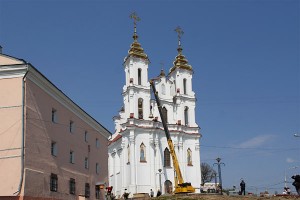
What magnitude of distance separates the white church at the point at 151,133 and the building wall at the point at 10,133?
129 ft

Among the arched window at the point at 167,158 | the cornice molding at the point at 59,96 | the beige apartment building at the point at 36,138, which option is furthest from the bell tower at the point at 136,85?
the beige apartment building at the point at 36,138

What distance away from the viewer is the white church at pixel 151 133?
68.8 metres

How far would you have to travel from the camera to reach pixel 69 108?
36.9 meters

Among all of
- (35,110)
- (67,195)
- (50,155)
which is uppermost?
(35,110)

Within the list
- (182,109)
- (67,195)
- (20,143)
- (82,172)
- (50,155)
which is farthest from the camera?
(182,109)

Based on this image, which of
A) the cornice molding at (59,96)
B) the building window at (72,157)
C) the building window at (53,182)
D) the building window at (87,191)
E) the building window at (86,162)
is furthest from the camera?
the building window at (86,162)

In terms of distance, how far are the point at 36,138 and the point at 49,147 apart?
2.20m

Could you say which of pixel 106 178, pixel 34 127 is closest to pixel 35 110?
pixel 34 127

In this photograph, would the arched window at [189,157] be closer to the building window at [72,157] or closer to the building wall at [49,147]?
the building wall at [49,147]

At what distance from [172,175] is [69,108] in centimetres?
3674

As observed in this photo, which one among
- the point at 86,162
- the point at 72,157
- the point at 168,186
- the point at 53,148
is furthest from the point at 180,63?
the point at 53,148

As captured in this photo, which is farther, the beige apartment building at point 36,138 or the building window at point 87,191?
the building window at point 87,191

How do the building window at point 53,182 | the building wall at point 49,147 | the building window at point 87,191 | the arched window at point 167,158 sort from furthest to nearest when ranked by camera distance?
the arched window at point 167,158 → the building window at point 87,191 → the building window at point 53,182 → the building wall at point 49,147

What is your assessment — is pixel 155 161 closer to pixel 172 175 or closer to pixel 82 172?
pixel 172 175
